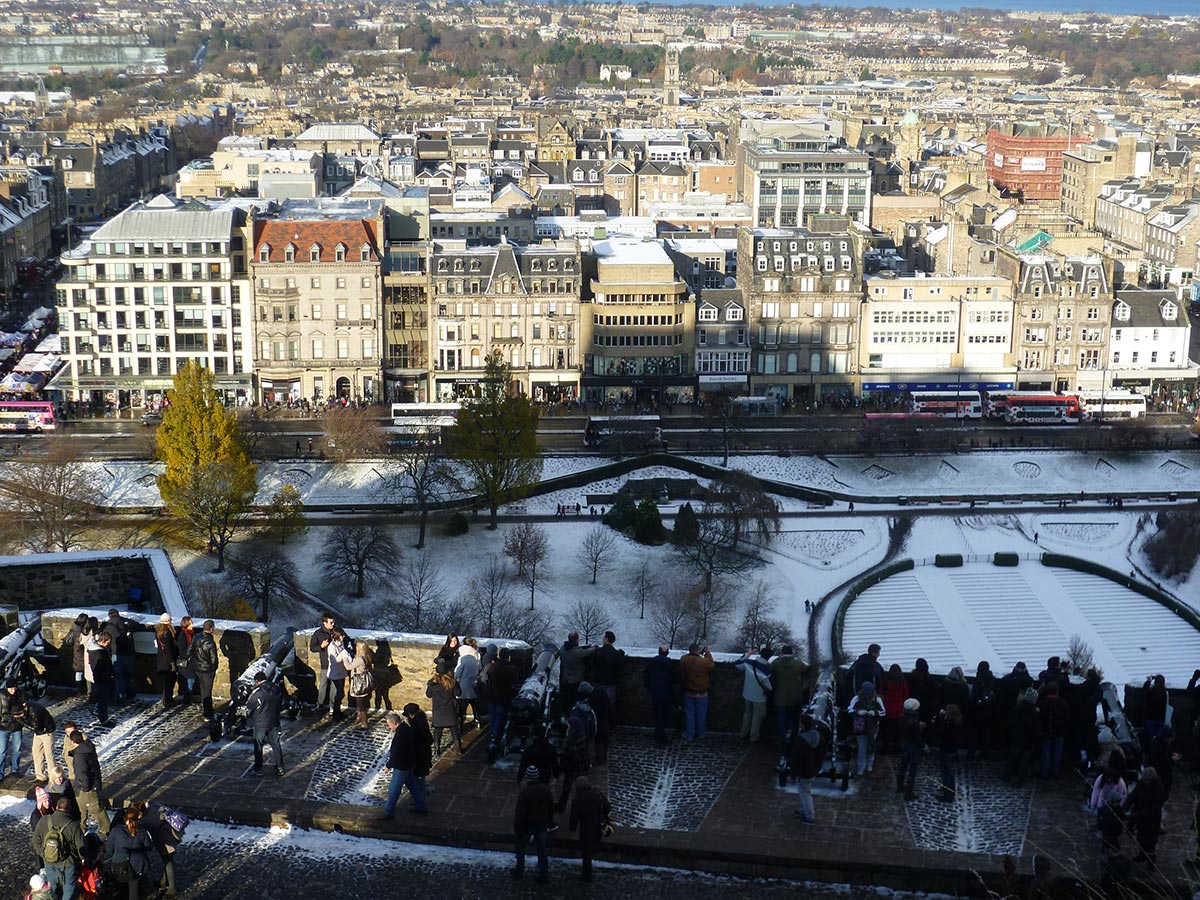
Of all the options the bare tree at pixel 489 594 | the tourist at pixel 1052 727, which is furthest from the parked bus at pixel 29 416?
the tourist at pixel 1052 727

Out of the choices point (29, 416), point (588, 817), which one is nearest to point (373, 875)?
point (588, 817)

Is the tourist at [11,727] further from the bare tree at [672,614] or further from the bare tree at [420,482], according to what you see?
the bare tree at [420,482]

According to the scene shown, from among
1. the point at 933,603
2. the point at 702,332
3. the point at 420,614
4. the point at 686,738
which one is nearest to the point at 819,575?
the point at 933,603

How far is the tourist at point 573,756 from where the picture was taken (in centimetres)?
1881

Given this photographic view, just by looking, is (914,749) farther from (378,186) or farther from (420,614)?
(378,186)

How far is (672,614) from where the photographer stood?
51.1 meters

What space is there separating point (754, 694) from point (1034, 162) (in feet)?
399

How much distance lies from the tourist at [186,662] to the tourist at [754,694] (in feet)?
24.0

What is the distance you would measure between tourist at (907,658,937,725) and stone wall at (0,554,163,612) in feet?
41.8

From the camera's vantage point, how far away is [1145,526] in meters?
60.6

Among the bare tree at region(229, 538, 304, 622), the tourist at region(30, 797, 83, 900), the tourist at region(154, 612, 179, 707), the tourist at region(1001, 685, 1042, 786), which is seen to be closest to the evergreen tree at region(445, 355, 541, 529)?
the bare tree at region(229, 538, 304, 622)

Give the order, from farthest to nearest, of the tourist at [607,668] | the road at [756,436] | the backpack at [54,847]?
the road at [756,436]
the tourist at [607,668]
the backpack at [54,847]

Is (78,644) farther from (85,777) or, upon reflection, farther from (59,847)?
(59,847)

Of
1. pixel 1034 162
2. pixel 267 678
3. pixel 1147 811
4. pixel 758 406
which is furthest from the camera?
pixel 1034 162
